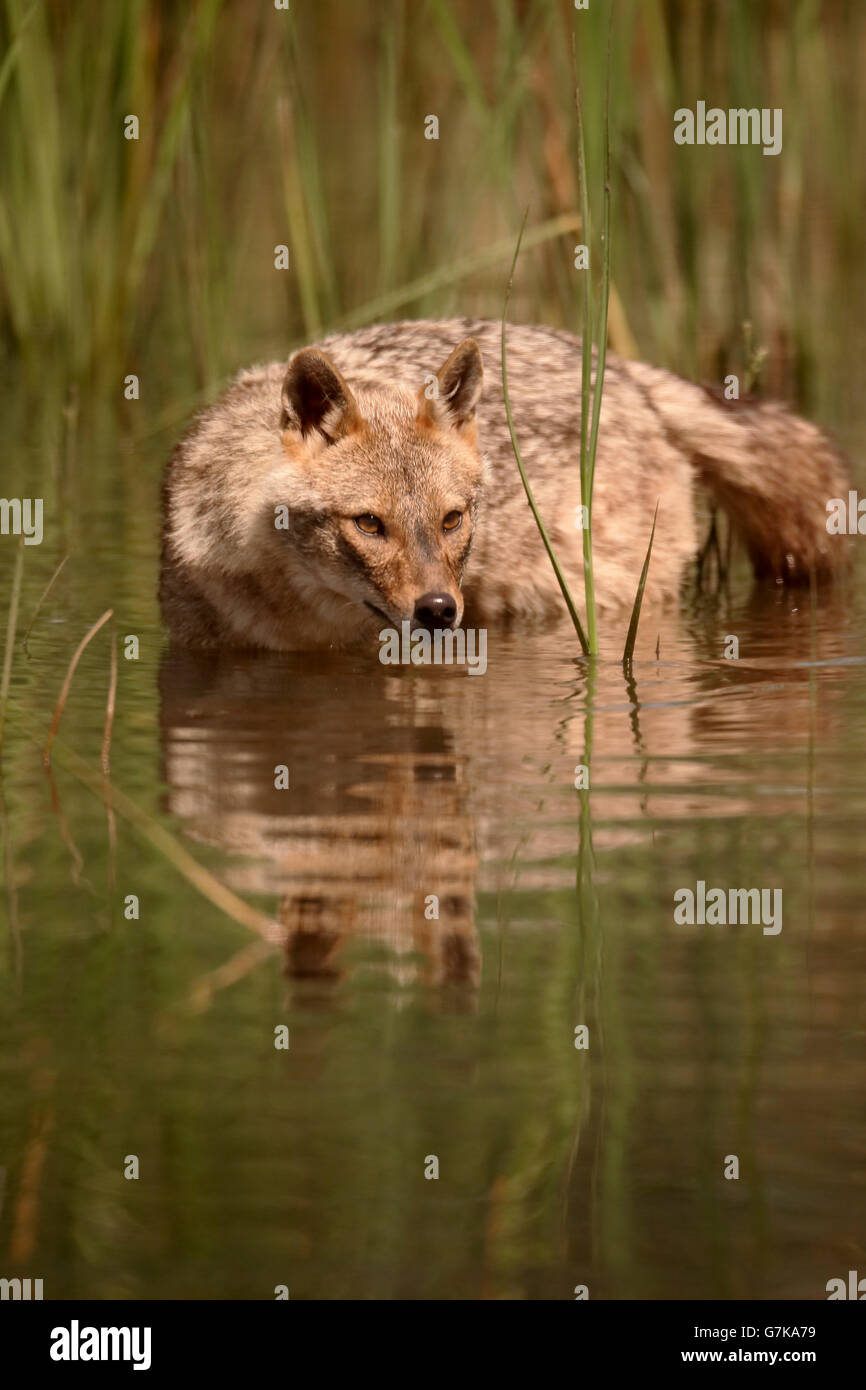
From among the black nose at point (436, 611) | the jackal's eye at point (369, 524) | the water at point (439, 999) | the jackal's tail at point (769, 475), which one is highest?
the jackal's tail at point (769, 475)

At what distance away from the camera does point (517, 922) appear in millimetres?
4871

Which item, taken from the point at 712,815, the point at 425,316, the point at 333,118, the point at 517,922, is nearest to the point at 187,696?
the point at 712,815

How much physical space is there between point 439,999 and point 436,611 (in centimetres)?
301

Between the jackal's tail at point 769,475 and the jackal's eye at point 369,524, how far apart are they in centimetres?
209

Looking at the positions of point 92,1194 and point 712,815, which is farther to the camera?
point 712,815

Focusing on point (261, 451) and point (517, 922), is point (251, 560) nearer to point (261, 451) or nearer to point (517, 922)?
point (261, 451)

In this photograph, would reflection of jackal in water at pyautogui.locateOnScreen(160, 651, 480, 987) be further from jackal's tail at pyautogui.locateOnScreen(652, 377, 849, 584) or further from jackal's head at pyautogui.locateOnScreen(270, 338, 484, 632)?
jackal's tail at pyautogui.locateOnScreen(652, 377, 849, 584)

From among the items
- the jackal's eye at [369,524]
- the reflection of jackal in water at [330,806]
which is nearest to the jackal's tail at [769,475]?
the jackal's eye at [369,524]

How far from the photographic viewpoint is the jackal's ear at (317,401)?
7773 millimetres

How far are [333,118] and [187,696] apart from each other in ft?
57.2

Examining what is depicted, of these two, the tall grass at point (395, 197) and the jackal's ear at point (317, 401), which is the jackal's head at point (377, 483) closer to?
the jackal's ear at point (317, 401)

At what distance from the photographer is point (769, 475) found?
9406 millimetres

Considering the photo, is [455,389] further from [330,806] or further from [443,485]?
[330,806]

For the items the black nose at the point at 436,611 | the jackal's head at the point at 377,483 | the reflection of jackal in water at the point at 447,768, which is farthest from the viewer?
the jackal's head at the point at 377,483
